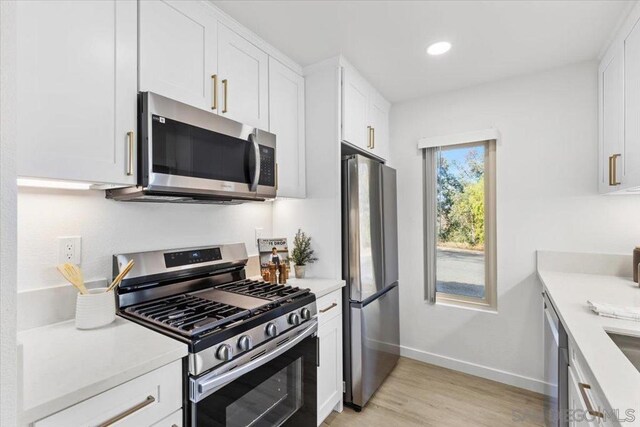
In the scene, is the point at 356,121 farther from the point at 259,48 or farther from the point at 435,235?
the point at 435,235

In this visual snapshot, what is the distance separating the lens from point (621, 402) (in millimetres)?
729

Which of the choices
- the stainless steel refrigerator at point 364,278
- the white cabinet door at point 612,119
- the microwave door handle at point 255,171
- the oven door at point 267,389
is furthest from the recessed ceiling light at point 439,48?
the oven door at point 267,389

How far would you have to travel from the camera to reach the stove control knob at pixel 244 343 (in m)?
1.21

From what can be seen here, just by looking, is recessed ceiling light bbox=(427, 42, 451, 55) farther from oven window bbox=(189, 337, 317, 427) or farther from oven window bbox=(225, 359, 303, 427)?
oven window bbox=(225, 359, 303, 427)

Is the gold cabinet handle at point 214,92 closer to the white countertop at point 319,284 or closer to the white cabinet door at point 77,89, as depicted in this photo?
the white cabinet door at point 77,89

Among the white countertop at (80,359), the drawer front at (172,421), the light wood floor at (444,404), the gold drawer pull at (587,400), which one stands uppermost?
the white countertop at (80,359)

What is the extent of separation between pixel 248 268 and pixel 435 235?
170 centimetres

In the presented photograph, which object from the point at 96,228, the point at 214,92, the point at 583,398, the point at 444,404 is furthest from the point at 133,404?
the point at 444,404

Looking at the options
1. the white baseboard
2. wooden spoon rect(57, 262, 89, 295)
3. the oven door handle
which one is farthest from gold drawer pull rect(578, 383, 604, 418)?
wooden spoon rect(57, 262, 89, 295)

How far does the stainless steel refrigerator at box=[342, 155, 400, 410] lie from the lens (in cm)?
213

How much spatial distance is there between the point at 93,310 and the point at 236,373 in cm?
61

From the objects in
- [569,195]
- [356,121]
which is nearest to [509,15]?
[356,121]

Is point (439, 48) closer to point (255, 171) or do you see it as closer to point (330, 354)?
point (255, 171)

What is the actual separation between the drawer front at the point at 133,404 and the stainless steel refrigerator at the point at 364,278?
1310 millimetres
